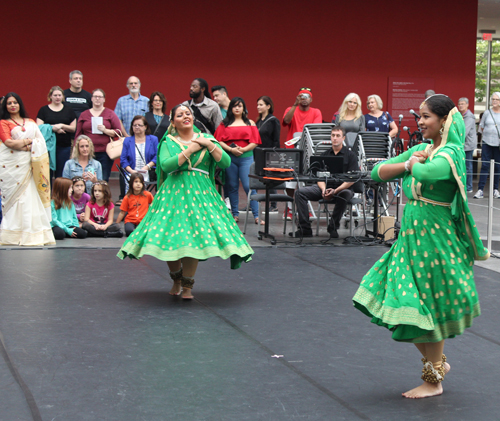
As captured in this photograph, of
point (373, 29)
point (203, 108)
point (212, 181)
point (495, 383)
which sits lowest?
point (495, 383)

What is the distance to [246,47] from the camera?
1505cm

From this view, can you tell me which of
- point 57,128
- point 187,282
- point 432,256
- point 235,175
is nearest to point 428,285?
point 432,256

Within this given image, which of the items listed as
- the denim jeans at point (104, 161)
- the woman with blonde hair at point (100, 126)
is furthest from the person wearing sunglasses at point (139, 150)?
the denim jeans at point (104, 161)

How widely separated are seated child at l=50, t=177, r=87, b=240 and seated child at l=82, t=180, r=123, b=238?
4.6 inches

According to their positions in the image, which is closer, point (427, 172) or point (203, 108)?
point (427, 172)

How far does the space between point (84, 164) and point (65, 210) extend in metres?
1.00

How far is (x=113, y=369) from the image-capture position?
372 cm

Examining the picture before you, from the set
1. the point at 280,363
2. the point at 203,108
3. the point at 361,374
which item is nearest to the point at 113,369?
the point at 280,363

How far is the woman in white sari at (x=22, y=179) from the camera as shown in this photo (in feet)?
24.2

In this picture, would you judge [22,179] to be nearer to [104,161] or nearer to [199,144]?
[104,161]

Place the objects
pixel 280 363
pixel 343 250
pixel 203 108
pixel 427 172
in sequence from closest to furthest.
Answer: pixel 427 172 < pixel 280 363 < pixel 343 250 < pixel 203 108

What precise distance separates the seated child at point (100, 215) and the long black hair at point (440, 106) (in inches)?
215

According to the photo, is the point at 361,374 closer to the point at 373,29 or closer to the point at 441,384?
the point at 441,384

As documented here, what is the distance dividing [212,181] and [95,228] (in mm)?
3082
